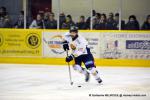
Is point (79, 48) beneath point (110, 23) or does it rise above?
beneath

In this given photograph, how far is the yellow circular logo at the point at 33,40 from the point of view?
17438 mm

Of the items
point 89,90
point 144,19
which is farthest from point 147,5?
point 89,90

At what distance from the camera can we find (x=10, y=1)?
18.2m

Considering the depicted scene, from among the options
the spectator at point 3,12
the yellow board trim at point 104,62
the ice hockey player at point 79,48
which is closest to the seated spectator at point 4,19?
the spectator at point 3,12

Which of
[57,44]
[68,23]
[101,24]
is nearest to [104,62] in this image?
[101,24]

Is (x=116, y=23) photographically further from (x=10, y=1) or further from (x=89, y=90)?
(x=89, y=90)

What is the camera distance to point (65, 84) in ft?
40.0

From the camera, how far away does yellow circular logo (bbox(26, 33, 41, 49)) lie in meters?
17.4

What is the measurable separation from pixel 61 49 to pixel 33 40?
3.35 feet

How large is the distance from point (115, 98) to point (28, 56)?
7.84 m

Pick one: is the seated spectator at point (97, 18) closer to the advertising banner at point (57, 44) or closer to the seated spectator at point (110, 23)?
the seated spectator at point (110, 23)

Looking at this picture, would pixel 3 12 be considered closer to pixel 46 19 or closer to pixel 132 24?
pixel 46 19

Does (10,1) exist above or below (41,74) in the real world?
above

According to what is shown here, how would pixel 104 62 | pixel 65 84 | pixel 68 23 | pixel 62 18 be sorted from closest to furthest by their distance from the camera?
pixel 65 84
pixel 104 62
pixel 68 23
pixel 62 18
